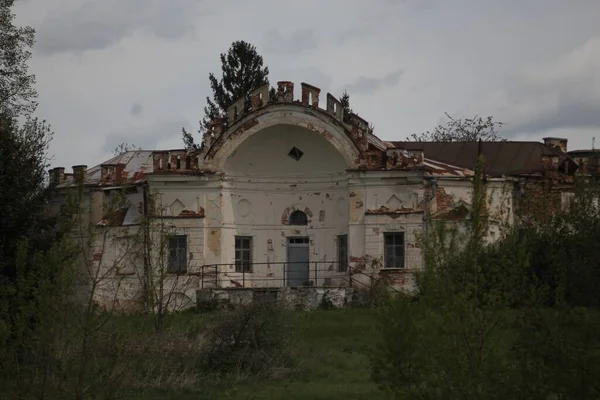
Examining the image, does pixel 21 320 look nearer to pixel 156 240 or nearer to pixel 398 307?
pixel 398 307

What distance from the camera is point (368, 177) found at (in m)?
40.4

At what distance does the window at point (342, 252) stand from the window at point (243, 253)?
10.5 ft

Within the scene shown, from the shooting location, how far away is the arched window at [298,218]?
142 feet

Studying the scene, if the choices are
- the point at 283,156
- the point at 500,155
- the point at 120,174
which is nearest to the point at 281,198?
the point at 283,156

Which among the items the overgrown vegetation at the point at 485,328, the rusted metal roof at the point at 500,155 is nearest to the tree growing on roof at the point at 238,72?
the rusted metal roof at the point at 500,155

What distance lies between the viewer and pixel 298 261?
42.9 meters

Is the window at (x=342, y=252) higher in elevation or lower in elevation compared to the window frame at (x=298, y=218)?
lower

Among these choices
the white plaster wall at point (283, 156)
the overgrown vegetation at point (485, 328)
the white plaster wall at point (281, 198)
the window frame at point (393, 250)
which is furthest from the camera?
the white plaster wall at point (281, 198)

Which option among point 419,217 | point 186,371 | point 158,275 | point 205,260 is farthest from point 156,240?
point 186,371

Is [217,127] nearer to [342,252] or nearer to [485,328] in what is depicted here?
[342,252]

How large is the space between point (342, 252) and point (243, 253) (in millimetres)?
3540

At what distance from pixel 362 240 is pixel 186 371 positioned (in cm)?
1423

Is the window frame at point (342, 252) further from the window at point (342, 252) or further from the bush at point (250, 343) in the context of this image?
the bush at point (250, 343)

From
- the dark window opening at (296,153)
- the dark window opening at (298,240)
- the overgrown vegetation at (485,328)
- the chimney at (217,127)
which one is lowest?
the overgrown vegetation at (485,328)
